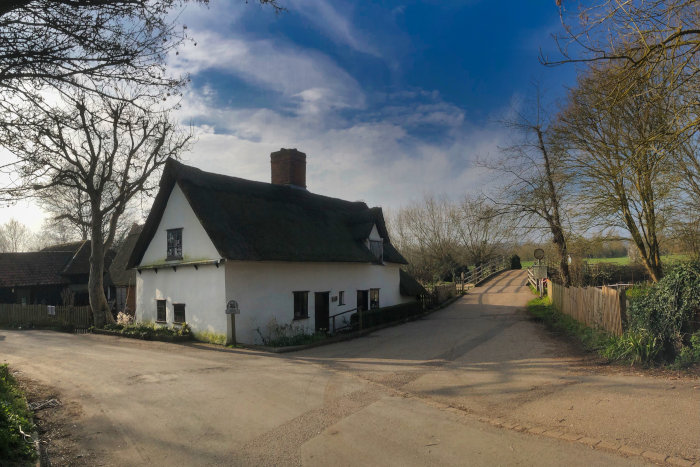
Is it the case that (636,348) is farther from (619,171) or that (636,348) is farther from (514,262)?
(514,262)

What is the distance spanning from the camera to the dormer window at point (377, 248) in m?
25.9

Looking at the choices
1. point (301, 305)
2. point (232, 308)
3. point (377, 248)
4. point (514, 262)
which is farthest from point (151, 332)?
point (514, 262)

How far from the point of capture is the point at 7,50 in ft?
20.8

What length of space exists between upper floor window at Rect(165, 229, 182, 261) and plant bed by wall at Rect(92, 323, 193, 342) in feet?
10.2

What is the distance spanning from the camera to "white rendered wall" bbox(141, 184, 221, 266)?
1755 centimetres

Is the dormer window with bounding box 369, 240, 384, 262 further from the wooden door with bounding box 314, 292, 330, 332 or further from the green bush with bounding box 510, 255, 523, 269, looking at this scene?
the green bush with bounding box 510, 255, 523, 269

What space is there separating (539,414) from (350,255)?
52.5ft

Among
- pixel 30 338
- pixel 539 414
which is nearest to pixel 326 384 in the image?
pixel 539 414

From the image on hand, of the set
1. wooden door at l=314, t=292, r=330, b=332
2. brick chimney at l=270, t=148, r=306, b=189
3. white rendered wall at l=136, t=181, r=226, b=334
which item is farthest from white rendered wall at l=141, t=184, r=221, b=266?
brick chimney at l=270, t=148, r=306, b=189

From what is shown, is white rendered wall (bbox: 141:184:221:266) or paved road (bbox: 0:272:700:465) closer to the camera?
paved road (bbox: 0:272:700:465)

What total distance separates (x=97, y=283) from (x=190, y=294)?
8087 mm

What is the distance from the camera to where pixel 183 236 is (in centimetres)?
1861

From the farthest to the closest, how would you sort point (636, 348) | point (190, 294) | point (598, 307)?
point (190, 294) < point (598, 307) < point (636, 348)

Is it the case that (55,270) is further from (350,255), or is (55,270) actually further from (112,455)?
(112,455)
